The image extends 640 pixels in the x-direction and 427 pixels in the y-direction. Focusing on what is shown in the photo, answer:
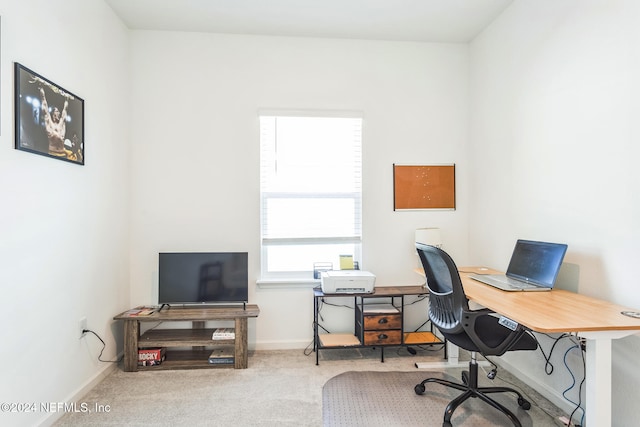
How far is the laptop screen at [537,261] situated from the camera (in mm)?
2131

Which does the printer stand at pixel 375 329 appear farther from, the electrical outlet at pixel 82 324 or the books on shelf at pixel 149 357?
the electrical outlet at pixel 82 324

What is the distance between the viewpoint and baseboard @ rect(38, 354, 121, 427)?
6.75 ft

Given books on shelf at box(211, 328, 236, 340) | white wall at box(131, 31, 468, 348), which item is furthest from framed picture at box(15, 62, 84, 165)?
books on shelf at box(211, 328, 236, 340)

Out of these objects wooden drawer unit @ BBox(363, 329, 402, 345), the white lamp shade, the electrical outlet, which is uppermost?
the white lamp shade

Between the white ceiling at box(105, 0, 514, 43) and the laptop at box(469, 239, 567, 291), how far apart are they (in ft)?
6.37

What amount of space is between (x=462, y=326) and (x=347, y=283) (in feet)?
3.70

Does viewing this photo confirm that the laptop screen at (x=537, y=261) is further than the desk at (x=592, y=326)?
Yes

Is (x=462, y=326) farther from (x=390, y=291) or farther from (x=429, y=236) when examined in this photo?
(x=429, y=236)

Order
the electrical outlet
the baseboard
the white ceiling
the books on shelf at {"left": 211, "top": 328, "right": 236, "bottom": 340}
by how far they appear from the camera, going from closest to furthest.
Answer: the baseboard
the electrical outlet
the white ceiling
the books on shelf at {"left": 211, "top": 328, "right": 236, "bottom": 340}

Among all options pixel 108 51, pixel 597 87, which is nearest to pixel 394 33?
pixel 597 87

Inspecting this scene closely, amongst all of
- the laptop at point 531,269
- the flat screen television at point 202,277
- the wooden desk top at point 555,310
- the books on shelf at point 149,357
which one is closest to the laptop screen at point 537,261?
the laptop at point 531,269

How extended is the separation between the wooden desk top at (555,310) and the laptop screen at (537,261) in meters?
0.11

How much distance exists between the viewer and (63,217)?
2197 mm

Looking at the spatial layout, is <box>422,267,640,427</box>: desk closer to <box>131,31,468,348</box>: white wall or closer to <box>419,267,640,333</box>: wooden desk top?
<box>419,267,640,333</box>: wooden desk top
